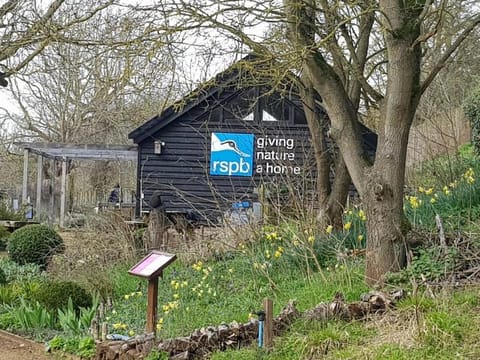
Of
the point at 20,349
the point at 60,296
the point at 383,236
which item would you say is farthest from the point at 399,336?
the point at 60,296

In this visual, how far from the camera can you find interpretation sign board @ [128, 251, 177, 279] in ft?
17.6

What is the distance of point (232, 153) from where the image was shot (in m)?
17.5

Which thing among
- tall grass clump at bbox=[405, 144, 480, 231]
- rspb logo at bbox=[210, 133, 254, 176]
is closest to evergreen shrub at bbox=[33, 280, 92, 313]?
tall grass clump at bbox=[405, 144, 480, 231]

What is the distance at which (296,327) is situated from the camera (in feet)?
15.1

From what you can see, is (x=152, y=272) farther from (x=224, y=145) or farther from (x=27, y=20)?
(x=224, y=145)

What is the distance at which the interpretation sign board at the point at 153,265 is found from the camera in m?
5.38

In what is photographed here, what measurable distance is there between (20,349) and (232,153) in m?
11.8

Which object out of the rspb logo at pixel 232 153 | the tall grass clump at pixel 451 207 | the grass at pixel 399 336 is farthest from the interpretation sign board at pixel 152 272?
the rspb logo at pixel 232 153

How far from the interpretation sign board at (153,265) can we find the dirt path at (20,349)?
1.07 m

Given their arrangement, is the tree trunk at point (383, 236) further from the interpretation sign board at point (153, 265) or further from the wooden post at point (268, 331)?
the interpretation sign board at point (153, 265)

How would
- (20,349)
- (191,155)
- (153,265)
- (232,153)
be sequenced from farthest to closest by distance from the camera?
(191,155) < (232,153) < (20,349) < (153,265)

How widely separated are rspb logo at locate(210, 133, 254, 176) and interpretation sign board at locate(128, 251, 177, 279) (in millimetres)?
11913

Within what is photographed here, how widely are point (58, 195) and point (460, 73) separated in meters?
16.5

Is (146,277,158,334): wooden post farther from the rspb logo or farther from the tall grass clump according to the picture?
the rspb logo
